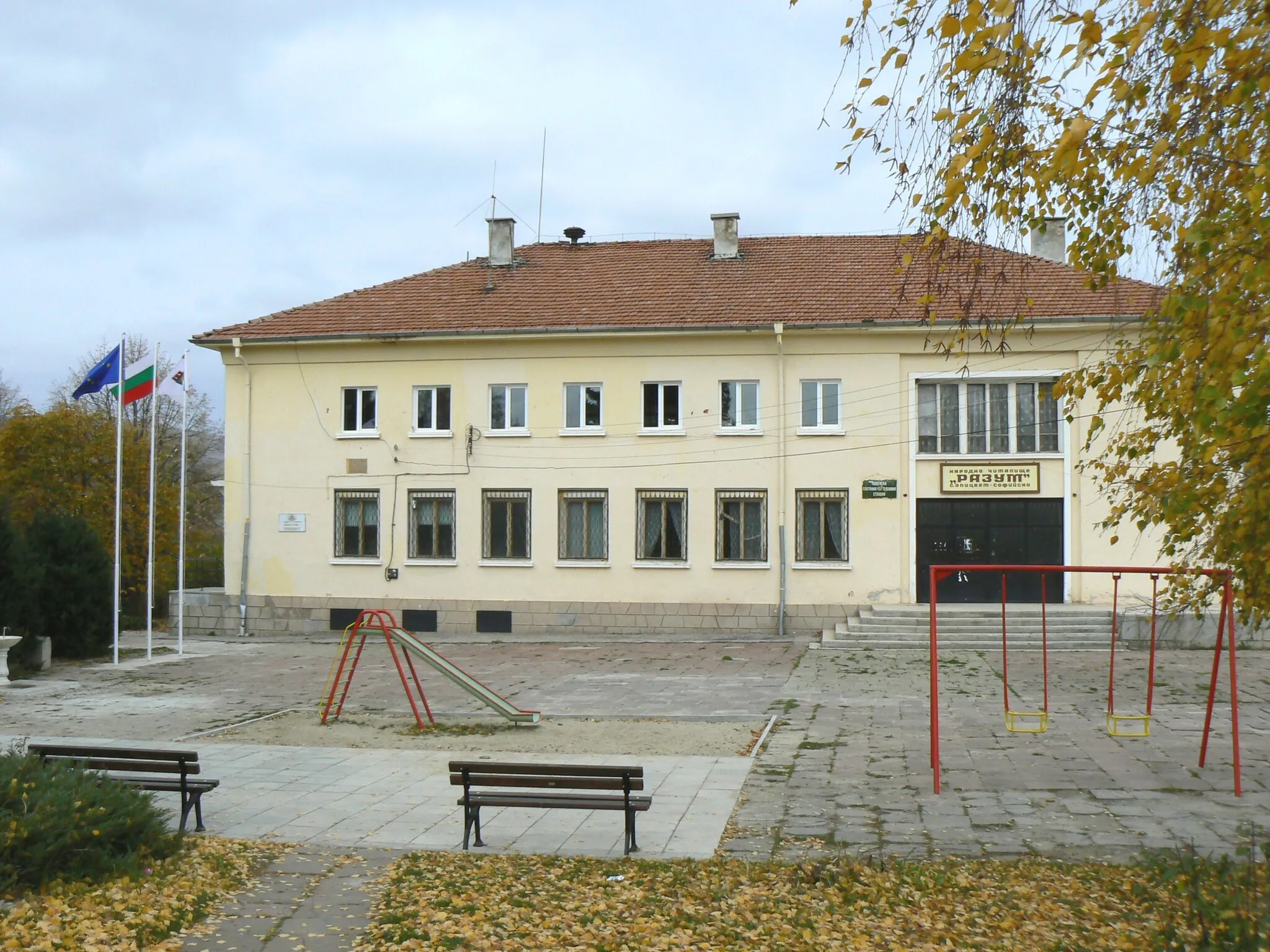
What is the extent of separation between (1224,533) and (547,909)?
189 inches

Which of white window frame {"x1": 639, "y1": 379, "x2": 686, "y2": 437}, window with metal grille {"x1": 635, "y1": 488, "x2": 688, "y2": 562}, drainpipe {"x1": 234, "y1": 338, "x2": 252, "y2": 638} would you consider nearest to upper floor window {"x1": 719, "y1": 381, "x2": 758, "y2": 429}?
white window frame {"x1": 639, "y1": 379, "x2": 686, "y2": 437}

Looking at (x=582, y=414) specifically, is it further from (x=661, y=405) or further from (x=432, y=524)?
(x=432, y=524)

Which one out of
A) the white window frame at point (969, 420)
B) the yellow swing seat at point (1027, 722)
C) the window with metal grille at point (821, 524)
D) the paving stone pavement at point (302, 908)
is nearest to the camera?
the paving stone pavement at point (302, 908)

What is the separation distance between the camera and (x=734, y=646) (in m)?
24.1

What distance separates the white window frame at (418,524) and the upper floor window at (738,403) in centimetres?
664

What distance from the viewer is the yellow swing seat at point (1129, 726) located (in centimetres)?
1232

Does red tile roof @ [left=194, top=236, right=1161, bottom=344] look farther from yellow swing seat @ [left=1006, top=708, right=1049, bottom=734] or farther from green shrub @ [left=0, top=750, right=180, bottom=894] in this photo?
green shrub @ [left=0, top=750, right=180, bottom=894]

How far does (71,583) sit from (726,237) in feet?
56.6

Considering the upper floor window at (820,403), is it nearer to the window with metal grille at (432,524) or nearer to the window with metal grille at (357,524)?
the window with metal grille at (432,524)

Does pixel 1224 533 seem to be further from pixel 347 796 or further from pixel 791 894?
pixel 347 796

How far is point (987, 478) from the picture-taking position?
84.1 feet

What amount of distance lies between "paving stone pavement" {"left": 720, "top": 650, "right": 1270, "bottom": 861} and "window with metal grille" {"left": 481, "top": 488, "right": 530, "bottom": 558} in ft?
37.5

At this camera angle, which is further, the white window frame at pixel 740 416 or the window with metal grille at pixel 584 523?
the window with metal grille at pixel 584 523

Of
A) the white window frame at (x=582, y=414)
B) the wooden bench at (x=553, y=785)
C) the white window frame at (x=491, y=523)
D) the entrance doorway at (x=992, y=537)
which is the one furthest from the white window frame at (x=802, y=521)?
the wooden bench at (x=553, y=785)
